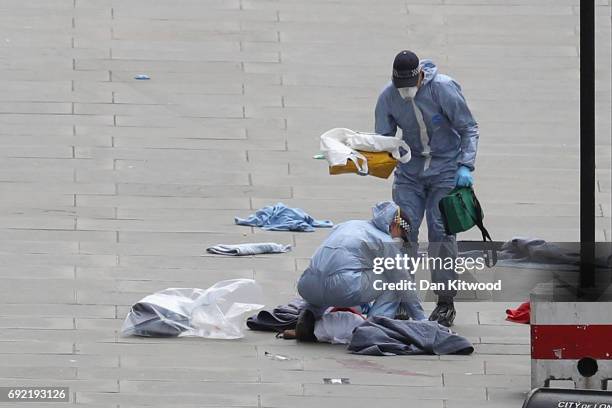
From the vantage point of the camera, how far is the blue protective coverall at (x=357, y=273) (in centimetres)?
1165

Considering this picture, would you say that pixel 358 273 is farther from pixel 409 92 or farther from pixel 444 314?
pixel 409 92

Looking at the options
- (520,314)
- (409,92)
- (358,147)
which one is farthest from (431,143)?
(520,314)

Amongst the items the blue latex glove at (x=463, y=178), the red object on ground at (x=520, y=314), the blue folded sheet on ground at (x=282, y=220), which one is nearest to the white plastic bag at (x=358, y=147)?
the blue latex glove at (x=463, y=178)

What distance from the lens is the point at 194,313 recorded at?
11.9 m

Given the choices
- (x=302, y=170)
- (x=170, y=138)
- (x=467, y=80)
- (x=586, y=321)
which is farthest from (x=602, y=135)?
(x=586, y=321)

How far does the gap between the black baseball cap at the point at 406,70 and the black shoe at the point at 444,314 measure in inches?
63.5

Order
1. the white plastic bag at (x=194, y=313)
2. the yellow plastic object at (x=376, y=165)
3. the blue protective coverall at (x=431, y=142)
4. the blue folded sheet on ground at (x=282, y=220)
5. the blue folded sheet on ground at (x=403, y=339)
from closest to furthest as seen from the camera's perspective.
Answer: the blue folded sheet on ground at (x=403, y=339)
the white plastic bag at (x=194, y=313)
the yellow plastic object at (x=376, y=165)
the blue protective coverall at (x=431, y=142)
the blue folded sheet on ground at (x=282, y=220)

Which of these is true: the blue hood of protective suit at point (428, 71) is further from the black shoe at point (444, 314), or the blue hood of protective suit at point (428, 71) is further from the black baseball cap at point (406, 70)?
the black shoe at point (444, 314)

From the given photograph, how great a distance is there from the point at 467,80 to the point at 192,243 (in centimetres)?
494

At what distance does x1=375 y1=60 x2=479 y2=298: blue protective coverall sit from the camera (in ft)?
→ 40.0

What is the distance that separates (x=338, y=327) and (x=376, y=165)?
47.9 inches

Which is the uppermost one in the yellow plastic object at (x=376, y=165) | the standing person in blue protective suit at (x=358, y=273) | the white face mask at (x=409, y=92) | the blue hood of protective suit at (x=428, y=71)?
the blue hood of protective suit at (x=428, y=71)

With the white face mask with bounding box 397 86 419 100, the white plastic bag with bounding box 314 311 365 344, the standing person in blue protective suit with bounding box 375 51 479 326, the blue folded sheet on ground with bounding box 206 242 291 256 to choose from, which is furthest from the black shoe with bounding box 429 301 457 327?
the blue folded sheet on ground with bounding box 206 242 291 256

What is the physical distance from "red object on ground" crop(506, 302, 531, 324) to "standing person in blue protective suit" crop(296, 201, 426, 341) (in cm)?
71
